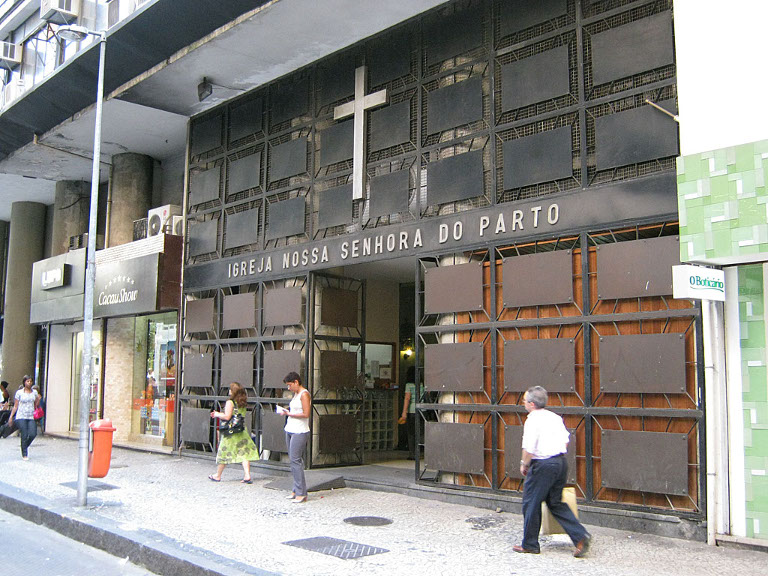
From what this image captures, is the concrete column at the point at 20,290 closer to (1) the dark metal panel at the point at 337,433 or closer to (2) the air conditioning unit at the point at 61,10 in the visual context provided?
(2) the air conditioning unit at the point at 61,10

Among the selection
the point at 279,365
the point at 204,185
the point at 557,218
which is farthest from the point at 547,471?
the point at 204,185

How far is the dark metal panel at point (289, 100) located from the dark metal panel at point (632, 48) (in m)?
6.13

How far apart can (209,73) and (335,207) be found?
4062 millimetres

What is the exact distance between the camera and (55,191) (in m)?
23.3

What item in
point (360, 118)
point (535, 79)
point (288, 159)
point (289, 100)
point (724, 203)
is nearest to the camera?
point (724, 203)

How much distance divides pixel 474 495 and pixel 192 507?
3867mm

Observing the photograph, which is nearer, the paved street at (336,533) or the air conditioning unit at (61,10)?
the paved street at (336,533)

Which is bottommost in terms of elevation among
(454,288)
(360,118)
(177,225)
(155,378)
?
(155,378)

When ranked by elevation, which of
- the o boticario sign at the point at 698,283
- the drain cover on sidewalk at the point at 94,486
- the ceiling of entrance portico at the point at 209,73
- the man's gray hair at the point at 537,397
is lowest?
the drain cover on sidewalk at the point at 94,486

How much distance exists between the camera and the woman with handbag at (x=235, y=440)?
12406 mm

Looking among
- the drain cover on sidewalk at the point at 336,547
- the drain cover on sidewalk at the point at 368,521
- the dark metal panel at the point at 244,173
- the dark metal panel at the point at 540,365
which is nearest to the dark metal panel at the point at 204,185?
the dark metal panel at the point at 244,173

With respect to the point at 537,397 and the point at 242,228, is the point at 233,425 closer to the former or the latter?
the point at 242,228

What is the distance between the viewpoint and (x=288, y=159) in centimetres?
1408

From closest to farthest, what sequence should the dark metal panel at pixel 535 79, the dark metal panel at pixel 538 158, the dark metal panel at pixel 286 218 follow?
the dark metal panel at pixel 538 158 → the dark metal panel at pixel 535 79 → the dark metal panel at pixel 286 218
